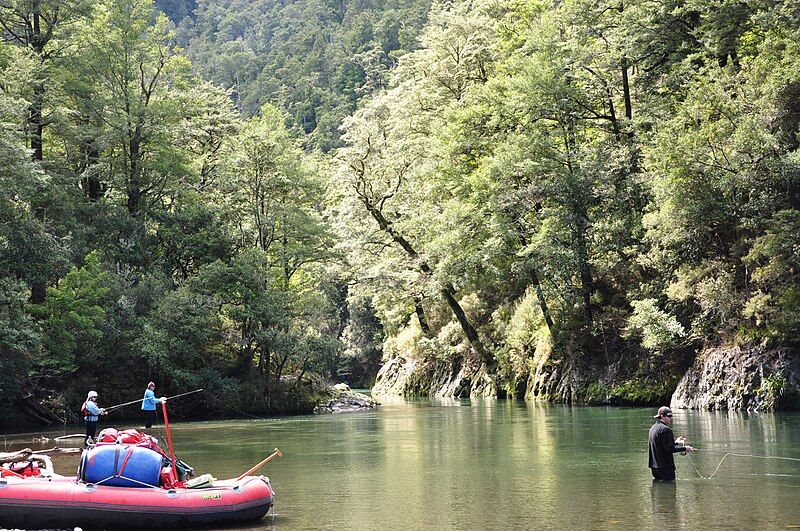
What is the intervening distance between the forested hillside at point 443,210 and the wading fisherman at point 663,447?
15.3 meters

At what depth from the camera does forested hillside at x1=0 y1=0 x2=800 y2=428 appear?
32.2 metres

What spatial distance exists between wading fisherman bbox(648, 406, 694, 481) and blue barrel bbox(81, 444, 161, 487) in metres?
8.33

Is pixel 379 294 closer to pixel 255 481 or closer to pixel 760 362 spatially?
pixel 760 362

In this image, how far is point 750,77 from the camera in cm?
3186

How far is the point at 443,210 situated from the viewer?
4734 centimetres

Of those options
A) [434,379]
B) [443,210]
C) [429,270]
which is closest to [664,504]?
[443,210]

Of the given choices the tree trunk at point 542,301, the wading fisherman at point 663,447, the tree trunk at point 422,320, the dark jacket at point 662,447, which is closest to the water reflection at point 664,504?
the wading fisherman at point 663,447

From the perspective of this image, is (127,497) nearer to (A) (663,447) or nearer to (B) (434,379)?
(A) (663,447)

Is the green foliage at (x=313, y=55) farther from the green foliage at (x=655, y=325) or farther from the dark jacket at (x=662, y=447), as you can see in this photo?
the dark jacket at (x=662, y=447)

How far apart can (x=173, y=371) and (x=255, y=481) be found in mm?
25726

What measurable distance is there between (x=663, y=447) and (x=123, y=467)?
9037 mm

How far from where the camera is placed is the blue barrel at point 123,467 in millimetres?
13703

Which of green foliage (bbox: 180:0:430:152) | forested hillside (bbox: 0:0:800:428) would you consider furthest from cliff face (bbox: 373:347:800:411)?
green foliage (bbox: 180:0:430:152)

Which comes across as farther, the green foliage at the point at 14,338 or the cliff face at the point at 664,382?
the green foliage at the point at 14,338
